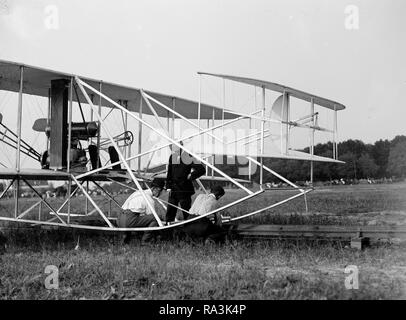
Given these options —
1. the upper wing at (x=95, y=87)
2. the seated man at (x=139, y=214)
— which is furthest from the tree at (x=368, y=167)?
the seated man at (x=139, y=214)

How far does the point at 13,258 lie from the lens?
7.58 meters

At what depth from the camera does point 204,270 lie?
249 inches

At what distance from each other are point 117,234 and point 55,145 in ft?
7.31

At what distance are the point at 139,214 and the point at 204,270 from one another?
345cm

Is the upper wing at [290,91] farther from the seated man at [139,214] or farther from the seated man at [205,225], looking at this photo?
the seated man at [139,214]

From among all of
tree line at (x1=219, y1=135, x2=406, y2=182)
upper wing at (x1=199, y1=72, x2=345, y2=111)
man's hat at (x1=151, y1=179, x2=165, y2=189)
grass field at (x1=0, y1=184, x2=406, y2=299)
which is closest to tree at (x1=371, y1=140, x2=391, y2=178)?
tree line at (x1=219, y1=135, x2=406, y2=182)

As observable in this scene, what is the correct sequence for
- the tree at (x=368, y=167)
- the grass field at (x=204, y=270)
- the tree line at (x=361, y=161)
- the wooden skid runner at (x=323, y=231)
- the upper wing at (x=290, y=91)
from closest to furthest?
the grass field at (x=204, y=270) → the upper wing at (x=290, y=91) → the wooden skid runner at (x=323, y=231) → the tree line at (x=361, y=161) → the tree at (x=368, y=167)

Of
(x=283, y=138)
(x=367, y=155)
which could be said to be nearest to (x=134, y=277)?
(x=283, y=138)

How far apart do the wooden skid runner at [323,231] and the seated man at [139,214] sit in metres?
1.63

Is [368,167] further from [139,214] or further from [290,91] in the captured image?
[290,91]

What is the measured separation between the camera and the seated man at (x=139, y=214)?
9.29 metres

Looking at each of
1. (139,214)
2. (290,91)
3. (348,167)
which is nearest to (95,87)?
(139,214)

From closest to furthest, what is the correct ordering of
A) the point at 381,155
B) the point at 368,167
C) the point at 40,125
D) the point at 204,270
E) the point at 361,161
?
the point at 204,270 < the point at 40,125 < the point at 381,155 < the point at 361,161 < the point at 368,167
